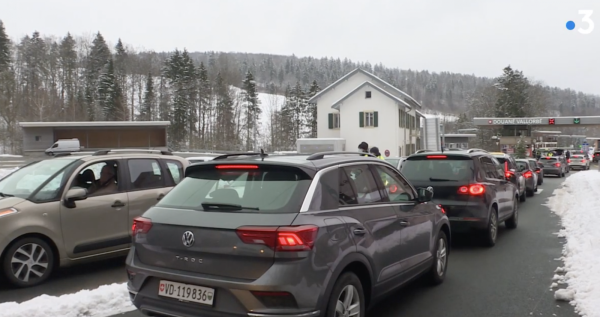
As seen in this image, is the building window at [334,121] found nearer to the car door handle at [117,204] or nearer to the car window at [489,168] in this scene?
the car window at [489,168]

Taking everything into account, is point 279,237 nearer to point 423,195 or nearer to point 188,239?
point 188,239

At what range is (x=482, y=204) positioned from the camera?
27.8ft

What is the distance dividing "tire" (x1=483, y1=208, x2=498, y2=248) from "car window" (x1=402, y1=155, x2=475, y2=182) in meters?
0.96

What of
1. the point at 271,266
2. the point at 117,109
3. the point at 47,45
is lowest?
the point at 271,266

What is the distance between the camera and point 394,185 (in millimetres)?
5441

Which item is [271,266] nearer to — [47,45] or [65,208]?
[65,208]

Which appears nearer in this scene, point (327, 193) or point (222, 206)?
point (222, 206)

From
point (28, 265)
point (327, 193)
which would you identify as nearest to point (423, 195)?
point (327, 193)

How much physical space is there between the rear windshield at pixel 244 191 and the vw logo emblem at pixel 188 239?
0.89ft

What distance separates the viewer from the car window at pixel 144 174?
7586mm

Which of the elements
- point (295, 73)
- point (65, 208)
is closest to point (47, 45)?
point (295, 73)

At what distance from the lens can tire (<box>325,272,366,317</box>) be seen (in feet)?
12.3

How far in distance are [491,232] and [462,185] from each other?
1.16 metres

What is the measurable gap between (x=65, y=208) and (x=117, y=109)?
72398mm
